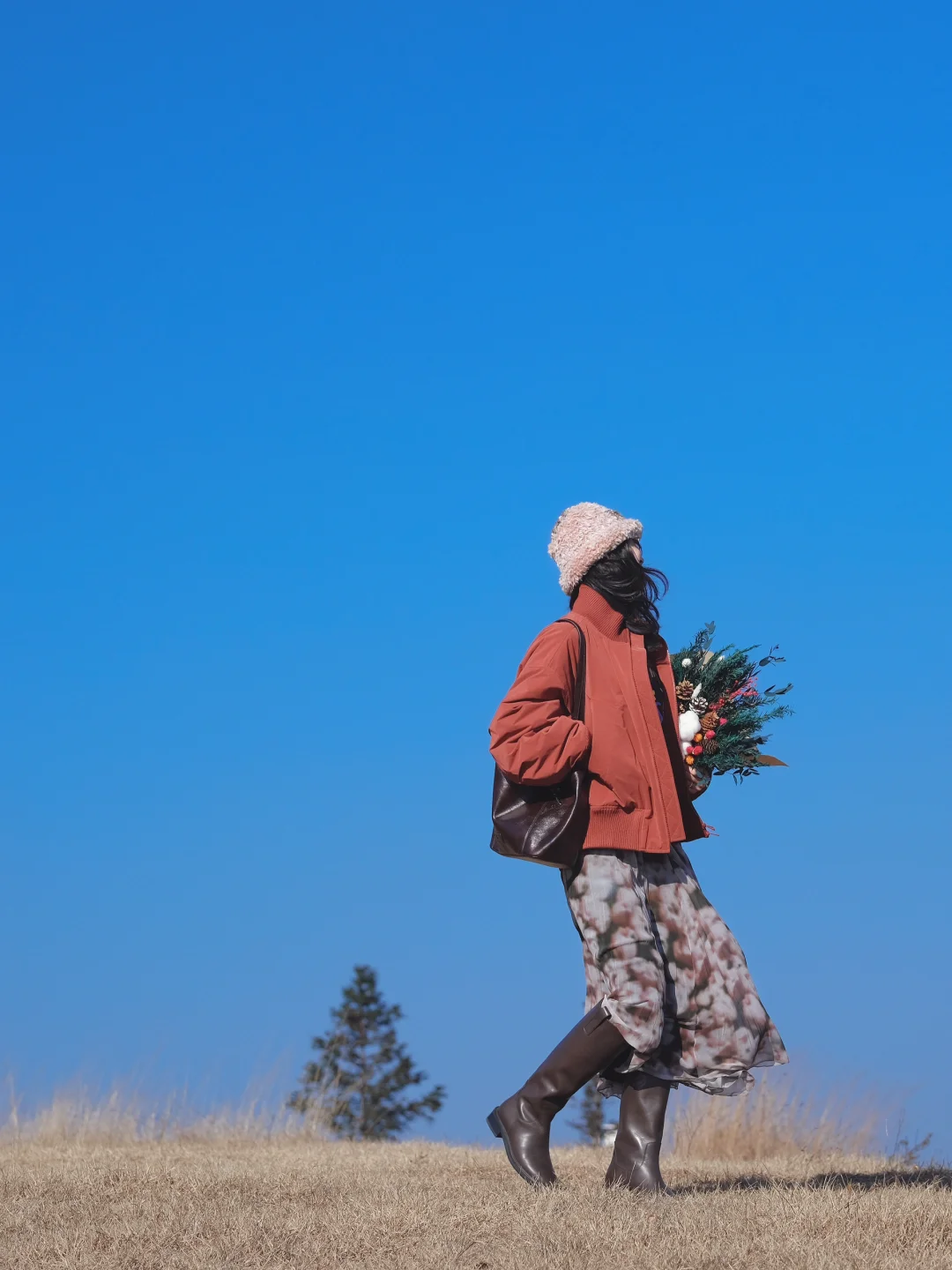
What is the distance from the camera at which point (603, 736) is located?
19.8ft

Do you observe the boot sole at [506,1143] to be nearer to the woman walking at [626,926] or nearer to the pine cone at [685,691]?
the woman walking at [626,926]

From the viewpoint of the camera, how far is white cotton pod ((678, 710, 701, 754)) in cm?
650

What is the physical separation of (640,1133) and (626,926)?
2.93 ft

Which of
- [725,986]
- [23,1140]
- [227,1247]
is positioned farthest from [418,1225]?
[23,1140]

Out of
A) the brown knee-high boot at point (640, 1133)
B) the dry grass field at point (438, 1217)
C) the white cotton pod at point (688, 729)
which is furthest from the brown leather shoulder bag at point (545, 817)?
the dry grass field at point (438, 1217)

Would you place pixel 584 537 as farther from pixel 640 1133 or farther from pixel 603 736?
pixel 640 1133

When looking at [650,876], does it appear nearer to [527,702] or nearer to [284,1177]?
[527,702]

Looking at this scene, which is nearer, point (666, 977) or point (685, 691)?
point (666, 977)

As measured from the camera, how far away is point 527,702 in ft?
19.5

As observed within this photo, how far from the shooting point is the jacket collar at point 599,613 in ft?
20.6

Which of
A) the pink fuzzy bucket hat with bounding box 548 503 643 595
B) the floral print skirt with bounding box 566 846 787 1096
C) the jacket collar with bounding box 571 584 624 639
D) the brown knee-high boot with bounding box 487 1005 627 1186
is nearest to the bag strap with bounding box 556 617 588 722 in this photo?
the jacket collar with bounding box 571 584 624 639

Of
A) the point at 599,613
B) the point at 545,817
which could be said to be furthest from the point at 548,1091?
the point at 599,613

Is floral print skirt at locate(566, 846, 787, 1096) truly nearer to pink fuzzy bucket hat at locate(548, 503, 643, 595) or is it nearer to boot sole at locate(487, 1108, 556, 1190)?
boot sole at locate(487, 1108, 556, 1190)

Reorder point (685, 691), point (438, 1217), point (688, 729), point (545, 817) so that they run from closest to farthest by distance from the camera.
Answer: point (438, 1217), point (545, 817), point (688, 729), point (685, 691)
